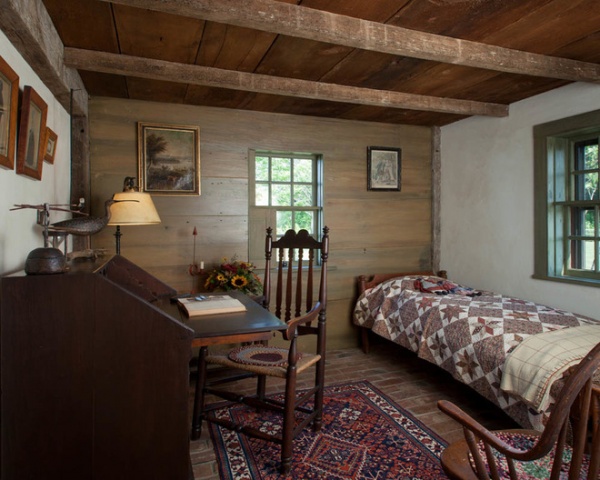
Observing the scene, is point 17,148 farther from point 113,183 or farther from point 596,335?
point 596,335

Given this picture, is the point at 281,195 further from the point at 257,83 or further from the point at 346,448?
the point at 346,448

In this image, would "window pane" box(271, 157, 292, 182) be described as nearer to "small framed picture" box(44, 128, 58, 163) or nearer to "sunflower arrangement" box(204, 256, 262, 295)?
"sunflower arrangement" box(204, 256, 262, 295)

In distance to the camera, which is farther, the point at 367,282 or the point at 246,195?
the point at 367,282

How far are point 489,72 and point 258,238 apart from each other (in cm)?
234

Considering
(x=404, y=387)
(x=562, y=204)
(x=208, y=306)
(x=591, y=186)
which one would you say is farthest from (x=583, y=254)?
(x=208, y=306)

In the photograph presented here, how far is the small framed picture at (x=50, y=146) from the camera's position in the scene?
7.75 feet

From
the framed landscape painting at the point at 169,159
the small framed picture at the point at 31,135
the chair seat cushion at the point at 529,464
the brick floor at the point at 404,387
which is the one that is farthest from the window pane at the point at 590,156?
the small framed picture at the point at 31,135

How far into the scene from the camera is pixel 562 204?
3.38m

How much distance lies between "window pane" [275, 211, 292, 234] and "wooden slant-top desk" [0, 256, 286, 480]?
256 centimetres

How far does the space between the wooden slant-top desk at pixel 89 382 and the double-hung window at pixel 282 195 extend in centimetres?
243

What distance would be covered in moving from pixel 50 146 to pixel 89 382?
1.60 metres

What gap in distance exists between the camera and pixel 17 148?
190 cm

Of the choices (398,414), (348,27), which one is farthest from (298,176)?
(398,414)

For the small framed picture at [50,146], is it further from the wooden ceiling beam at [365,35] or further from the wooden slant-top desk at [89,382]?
the wooden slant-top desk at [89,382]
